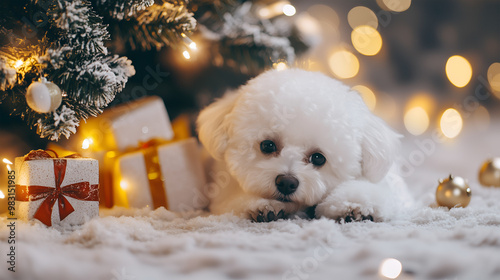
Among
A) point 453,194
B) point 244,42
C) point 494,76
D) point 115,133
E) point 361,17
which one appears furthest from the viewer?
point 494,76

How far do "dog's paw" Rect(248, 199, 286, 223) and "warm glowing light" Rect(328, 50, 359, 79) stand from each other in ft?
6.20

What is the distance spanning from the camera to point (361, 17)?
8.50 feet

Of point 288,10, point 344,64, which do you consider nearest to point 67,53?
point 288,10

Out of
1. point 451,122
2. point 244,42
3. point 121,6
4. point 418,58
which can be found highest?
point 418,58

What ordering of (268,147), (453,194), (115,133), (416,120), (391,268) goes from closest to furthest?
(391,268), (268,147), (453,194), (115,133), (416,120)

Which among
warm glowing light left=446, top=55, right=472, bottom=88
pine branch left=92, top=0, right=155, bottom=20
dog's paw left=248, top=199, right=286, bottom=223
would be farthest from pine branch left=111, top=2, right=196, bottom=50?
warm glowing light left=446, top=55, right=472, bottom=88

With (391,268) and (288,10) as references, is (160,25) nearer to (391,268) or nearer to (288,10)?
(288,10)

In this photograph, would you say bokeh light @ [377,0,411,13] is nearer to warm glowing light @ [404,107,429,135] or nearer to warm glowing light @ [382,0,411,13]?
warm glowing light @ [382,0,411,13]

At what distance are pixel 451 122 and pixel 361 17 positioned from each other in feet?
3.41

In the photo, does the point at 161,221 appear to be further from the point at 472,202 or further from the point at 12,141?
the point at 472,202

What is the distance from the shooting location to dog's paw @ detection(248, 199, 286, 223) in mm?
993

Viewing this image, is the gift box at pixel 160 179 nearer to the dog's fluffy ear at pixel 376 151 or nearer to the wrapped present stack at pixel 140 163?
the wrapped present stack at pixel 140 163

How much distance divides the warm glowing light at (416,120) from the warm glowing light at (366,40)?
0.55 m

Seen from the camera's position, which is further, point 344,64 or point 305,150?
point 344,64
